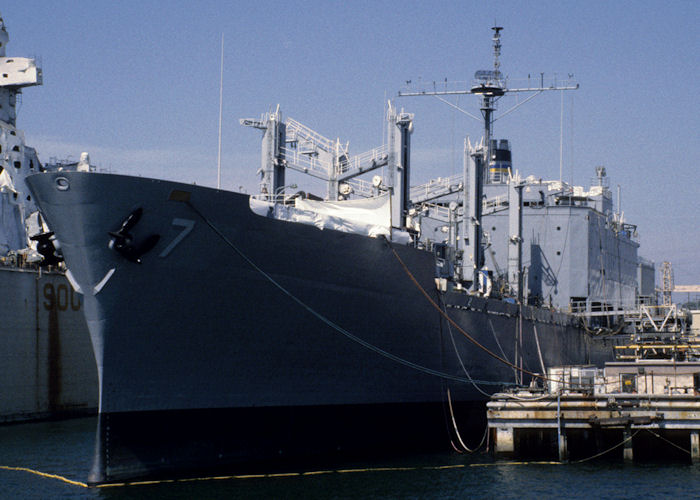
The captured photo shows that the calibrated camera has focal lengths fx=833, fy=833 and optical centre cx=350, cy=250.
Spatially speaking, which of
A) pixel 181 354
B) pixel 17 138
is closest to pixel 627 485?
pixel 181 354

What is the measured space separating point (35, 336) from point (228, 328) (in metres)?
11.0

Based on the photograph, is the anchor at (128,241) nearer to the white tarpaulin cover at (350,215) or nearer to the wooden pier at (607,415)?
the white tarpaulin cover at (350,215)

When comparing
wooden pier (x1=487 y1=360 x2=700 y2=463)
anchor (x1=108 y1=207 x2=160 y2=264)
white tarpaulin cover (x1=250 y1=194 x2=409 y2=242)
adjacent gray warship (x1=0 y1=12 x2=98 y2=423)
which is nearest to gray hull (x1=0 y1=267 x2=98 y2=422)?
adjacent gray warship (x1=0 y1=12 x2=98 y2=423)

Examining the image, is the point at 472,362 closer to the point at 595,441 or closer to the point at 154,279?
the point at 595,441

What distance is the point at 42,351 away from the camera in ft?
76.0

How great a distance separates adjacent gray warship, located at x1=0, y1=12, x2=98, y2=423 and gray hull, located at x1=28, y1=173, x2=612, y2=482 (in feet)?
31.0

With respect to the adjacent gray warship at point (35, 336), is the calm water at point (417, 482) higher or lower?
lower

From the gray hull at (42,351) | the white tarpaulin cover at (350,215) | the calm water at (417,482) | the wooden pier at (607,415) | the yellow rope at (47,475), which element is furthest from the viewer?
the gray hull at (42,351)

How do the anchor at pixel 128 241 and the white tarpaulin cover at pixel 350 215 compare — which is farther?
the white tarpaulin cover at pixel 350 215

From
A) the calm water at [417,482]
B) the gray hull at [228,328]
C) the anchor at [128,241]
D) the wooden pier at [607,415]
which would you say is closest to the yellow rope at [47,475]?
the calm water at [417,482]

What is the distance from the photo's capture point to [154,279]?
13.4 m

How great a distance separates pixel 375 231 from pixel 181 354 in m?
5.14

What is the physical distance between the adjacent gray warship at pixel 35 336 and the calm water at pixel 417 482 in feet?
17.9

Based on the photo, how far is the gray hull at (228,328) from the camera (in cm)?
1319
